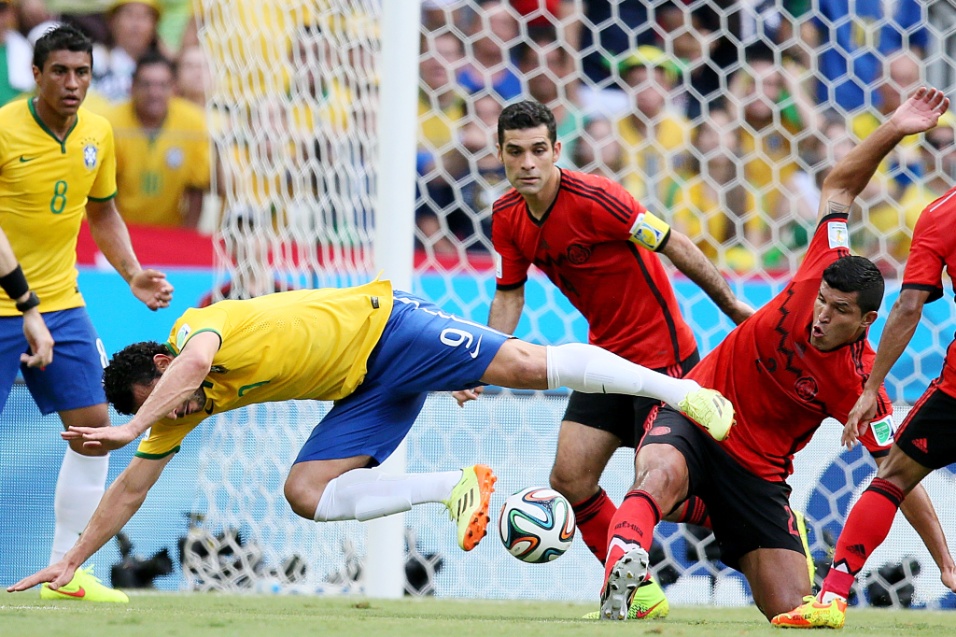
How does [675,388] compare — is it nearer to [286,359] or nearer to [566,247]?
[566,247]

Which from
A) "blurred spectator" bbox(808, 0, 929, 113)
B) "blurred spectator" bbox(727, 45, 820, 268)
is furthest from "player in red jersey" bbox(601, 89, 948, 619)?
"blurred spectator" bbox(727, 45, 820, 268)

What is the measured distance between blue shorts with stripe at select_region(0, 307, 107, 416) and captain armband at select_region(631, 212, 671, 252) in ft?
7.53

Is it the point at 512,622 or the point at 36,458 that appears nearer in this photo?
the point at 512,622

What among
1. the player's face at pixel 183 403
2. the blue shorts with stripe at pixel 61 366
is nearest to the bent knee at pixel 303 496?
the player's face at pixel 183 403

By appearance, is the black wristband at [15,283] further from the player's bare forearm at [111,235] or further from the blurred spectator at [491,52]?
the blurred spectator at [491,52]

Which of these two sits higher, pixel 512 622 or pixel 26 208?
pixel 26 208

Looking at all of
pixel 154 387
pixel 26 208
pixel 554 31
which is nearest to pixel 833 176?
pixel 154 387

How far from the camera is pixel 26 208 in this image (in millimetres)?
5238

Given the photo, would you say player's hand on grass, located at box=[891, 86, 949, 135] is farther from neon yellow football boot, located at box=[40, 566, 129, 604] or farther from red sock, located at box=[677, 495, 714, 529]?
neon yellow football boot, located at box=[40, 566, 129, 604]

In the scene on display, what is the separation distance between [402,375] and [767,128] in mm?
3798

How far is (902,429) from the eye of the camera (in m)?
4.43

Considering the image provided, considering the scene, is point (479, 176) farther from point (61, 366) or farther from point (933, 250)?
point (933, 250)

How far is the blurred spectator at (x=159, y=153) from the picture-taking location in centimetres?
885

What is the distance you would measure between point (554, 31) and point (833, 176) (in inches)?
149
